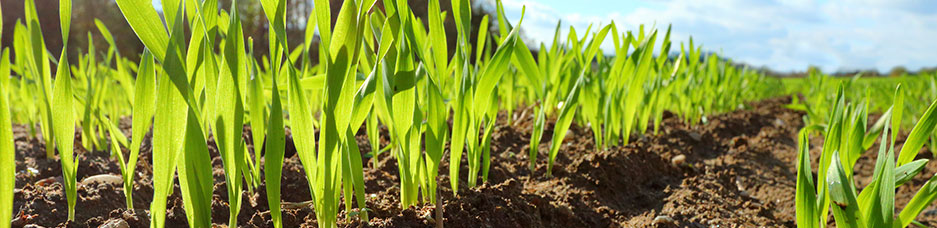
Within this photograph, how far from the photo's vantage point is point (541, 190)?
1407 mm

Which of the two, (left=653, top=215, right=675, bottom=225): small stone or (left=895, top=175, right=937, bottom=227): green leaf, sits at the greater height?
(left=895, top=175, right=937, bottom=227): green leaf

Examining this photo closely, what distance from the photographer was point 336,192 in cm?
88

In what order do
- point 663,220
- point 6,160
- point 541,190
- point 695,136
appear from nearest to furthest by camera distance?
point 6,160 → point 663,220 → point 541,190 → point 695,136

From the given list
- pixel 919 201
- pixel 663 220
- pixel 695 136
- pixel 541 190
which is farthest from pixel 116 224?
pixel 695 136

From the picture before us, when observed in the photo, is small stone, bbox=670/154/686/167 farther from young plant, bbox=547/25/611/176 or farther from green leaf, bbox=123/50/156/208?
green leaf, bbox=123/50/156/208

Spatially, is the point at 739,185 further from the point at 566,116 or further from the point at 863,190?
the point at 863,190

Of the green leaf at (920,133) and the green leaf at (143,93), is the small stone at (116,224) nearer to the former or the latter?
the green leaf at (143,93)

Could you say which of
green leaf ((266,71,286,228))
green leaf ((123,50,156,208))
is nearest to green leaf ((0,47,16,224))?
green leaf ((123,50,156,208))

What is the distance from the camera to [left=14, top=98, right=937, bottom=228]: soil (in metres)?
1.06

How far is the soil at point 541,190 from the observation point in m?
1.06

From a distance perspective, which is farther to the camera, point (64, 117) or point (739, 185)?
point (739, 185)

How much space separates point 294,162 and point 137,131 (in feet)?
2.09

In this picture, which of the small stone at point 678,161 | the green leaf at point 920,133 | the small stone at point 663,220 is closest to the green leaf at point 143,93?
the small stone at point 663,220

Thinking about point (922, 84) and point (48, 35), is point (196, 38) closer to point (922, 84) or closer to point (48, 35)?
point (922, 84)
